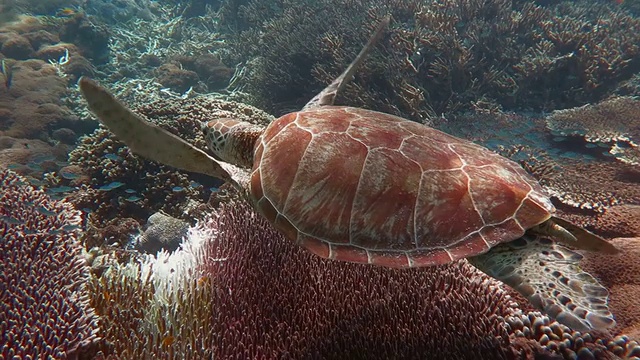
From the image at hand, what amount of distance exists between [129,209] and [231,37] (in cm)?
1147

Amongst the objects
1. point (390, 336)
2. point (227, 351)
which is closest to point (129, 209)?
point (227, 351)

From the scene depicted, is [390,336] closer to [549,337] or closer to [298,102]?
[549,337]

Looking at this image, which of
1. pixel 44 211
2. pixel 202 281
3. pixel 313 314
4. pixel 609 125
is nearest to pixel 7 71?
pixel 44 211

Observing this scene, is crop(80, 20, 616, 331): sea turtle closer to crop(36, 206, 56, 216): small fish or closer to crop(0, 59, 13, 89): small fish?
crop(36, 206, 56, 216): small fish

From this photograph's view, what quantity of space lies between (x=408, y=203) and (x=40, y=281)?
263cm

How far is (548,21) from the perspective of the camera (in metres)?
8.49

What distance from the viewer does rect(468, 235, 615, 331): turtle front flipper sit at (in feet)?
5.12

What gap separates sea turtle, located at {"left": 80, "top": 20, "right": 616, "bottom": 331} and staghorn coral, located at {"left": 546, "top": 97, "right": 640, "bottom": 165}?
15.2ft

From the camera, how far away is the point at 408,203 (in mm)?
1970

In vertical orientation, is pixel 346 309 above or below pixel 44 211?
above

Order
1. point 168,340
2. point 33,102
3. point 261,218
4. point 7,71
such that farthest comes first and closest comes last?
point 7,71, point 33,102, point 261,218, point 168,340

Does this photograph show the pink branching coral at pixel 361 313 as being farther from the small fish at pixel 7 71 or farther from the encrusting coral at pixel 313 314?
the small fish at pixel 7 71

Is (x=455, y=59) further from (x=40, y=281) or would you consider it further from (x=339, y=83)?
(x=40, y=281)

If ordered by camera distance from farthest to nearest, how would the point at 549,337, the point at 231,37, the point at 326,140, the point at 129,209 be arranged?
the point at 231,37
the point at 129,209
the point at 326,140
the point at 549,337
